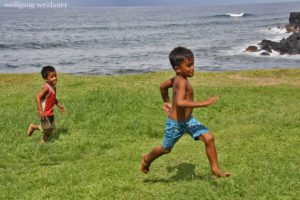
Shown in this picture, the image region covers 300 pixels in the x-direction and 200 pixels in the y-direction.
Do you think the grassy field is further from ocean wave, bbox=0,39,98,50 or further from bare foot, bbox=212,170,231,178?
ocean wave, bbox=0,39,98,50

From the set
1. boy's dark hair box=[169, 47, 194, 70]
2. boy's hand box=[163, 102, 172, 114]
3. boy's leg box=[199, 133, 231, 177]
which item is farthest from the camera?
boy's hand box=[163, 102, 172, 114]

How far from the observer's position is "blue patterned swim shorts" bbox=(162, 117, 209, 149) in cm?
755

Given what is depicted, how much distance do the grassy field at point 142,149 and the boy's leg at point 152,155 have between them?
0.23 metres

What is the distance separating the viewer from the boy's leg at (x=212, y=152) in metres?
7.45

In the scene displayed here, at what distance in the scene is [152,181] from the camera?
326 inches

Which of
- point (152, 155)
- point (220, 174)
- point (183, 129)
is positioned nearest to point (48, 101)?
point (152, 155)

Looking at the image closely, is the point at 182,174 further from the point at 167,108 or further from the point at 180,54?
the point at 180,54

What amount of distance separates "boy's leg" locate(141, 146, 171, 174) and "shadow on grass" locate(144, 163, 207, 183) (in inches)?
9.1

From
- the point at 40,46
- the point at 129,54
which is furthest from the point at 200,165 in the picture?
the point at 40,46

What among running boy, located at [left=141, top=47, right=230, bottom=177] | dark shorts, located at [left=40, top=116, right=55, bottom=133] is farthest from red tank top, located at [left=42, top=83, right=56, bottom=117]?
→ running boy, located at [left=141, top=47, right=230, bottom=177]

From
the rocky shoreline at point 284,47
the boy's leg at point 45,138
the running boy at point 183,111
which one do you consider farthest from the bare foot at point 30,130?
the rocky shoreline at point 284,47

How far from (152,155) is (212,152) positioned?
42.3 inches

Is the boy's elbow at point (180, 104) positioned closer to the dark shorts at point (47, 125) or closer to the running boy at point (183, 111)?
the running boy at point (183, 111)

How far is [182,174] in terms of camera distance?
8531mm
